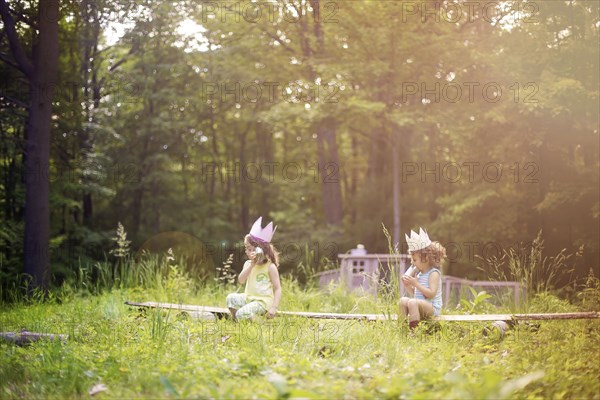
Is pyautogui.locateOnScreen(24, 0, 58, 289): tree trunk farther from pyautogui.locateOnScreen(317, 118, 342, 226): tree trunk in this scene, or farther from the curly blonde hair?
pyautogui.locateOnScreen(317, 118, 342, 226): tree trunk

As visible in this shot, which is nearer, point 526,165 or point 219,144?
point 526,165

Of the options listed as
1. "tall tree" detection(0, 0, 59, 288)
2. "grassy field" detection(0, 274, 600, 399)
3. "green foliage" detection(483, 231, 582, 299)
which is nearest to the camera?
"grassy field" detection(0, 274, 600, 399)

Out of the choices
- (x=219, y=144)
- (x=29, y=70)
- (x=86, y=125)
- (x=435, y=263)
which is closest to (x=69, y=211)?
(x=86, y=125)

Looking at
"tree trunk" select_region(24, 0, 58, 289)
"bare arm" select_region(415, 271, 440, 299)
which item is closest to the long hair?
"bare arm" select_region(415, 271, 440, 299)

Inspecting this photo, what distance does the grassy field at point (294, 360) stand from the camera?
4562 mm

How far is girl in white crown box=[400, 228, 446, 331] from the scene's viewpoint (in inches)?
274

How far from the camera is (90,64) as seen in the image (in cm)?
1878

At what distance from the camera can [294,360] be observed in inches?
205

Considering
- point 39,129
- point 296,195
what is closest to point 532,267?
point 39,129

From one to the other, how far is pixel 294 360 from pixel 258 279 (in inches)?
104

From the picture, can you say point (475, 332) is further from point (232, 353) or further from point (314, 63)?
point (314, 63)

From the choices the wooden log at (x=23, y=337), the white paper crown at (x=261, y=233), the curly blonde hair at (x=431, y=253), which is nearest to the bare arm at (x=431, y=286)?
the curly blonde hair at (x=431, y=253)

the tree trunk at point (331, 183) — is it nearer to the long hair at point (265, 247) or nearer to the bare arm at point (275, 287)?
the long hair at point (265, 247)

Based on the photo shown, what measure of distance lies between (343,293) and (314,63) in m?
8.73
